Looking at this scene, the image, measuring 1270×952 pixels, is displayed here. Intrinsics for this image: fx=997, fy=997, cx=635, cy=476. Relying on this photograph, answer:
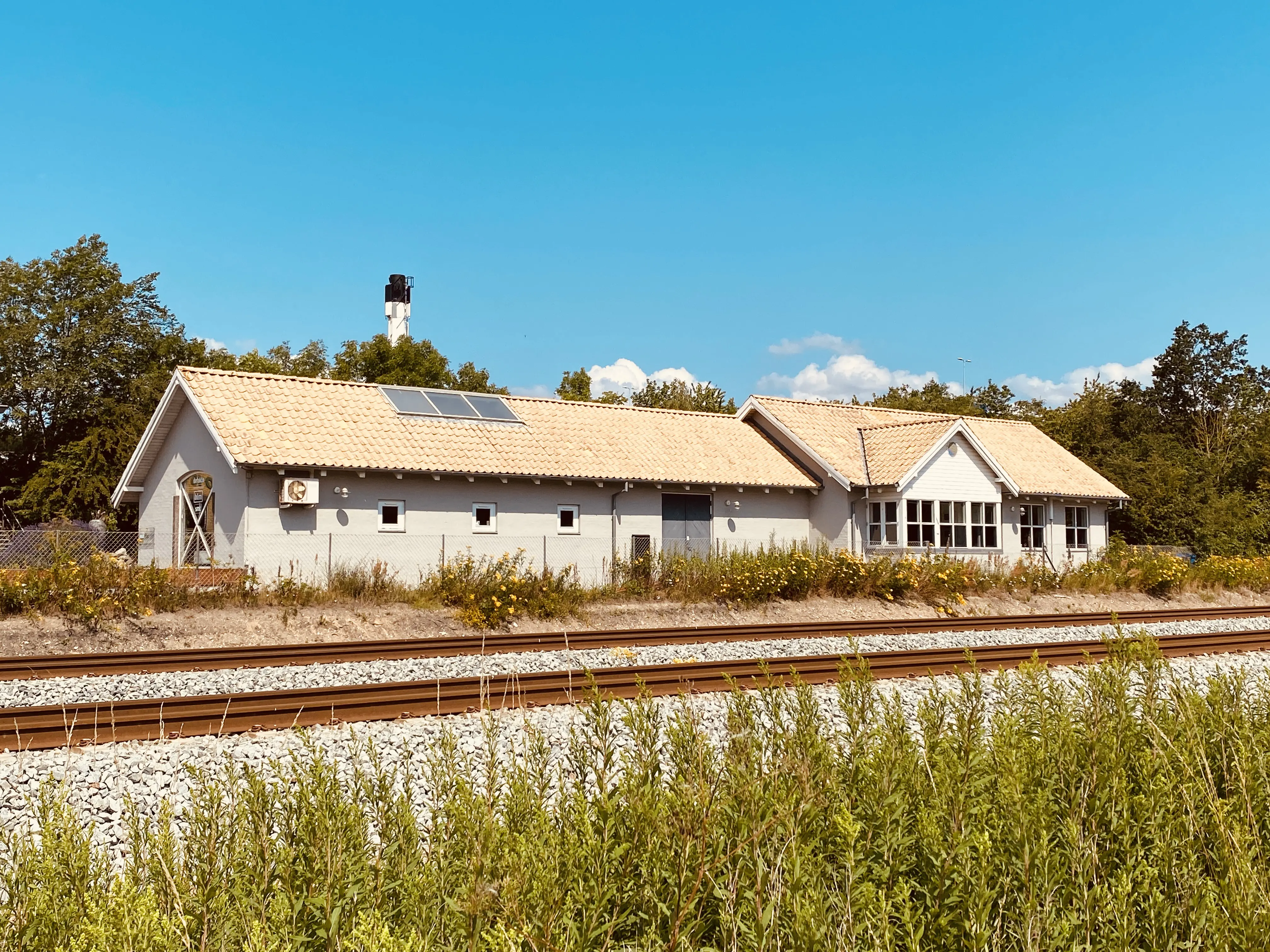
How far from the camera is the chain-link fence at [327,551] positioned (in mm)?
22141

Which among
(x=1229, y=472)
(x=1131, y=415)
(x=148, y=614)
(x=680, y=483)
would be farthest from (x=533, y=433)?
(x=1131, y=415)

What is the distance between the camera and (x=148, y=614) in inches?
706

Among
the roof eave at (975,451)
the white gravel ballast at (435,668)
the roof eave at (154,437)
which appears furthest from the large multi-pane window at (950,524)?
the roof eave at (154,437)

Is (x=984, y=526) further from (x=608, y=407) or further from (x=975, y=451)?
(x=608, y=407)

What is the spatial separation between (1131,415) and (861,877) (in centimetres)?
6608

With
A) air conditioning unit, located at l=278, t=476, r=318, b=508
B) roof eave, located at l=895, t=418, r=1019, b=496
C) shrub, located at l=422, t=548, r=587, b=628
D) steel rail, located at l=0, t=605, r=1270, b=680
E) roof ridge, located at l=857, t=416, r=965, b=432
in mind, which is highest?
roof ridge, located at l=857, t=416, r=965, b=432

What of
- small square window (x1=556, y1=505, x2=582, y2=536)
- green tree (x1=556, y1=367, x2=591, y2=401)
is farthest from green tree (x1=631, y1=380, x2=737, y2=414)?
small square window (x1=556, y1=505, x2=582, y2=536)

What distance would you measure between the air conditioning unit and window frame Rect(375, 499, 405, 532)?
1.76 meters

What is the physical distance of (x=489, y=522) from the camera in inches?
1019

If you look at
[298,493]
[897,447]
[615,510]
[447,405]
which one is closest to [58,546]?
[298,493]

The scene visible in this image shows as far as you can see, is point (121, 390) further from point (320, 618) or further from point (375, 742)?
point (375, 742)

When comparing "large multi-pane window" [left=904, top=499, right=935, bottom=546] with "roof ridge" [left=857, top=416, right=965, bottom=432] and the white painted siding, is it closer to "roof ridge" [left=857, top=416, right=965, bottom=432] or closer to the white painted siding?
"roof ridge" [left=857, top=416, right=965, bottom=432]

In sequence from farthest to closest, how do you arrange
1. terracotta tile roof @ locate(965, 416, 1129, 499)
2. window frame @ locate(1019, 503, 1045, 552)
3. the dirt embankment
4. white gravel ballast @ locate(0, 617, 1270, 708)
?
terracotta tile roof @ locate(965, 416, 1129, 499)
window frame @ locate(1019, 503, 1045, 552)
the dirt embankment
white gravel ballast @ locate(0, 617, 1270, 708)

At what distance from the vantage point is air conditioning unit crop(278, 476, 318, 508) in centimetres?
2234
